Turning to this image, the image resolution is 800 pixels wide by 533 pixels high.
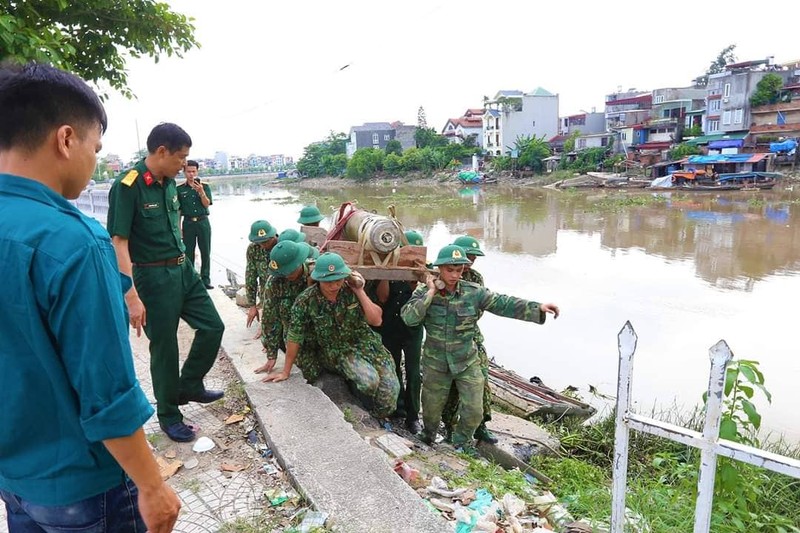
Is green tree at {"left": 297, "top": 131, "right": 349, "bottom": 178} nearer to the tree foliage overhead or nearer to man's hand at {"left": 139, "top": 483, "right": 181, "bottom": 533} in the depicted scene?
the tree foliage overhead

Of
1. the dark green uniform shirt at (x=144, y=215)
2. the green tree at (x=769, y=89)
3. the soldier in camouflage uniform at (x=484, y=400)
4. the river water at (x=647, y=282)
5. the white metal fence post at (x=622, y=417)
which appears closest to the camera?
the white metal fence post at (x=622, y=417)

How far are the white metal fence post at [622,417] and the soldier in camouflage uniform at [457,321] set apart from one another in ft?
5.15

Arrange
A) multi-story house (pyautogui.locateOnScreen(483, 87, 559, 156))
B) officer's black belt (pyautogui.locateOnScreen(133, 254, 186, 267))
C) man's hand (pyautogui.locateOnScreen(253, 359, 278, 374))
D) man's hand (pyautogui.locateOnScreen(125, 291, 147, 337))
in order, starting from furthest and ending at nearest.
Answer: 1. multi-story house (pyautogui.locateOnScreen(483, 87, 559, 156))
2. man's hand (pyautogui.locateOnScreen(253, 359, 278, 374))
3. officer's black belt (pyautogui.locateOnScreen(133, 254, 186, 267))
4. man's hand (pyautogui.locateOnScreen(125, 291, 147, 337))

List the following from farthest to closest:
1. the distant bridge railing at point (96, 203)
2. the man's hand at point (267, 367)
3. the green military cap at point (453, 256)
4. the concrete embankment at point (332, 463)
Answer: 1. the distant bridge railing at point (96, 203)
2. the man's hand at point (267, 367)
3. the green military cap at point (453, 256)
4. the concrete embankment at point (332, 463)

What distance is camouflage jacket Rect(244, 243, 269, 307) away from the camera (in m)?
5.50

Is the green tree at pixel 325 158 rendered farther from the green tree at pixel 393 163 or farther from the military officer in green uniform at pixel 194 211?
the military officer in green uniform at pixel 194 211

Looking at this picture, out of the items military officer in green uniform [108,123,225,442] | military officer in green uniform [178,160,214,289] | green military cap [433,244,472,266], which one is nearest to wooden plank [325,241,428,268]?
green military cap [433,244,472,266]

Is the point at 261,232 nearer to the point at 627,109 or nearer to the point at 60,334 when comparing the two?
the point at 60,334

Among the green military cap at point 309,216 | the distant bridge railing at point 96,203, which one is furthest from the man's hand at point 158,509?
the distant bridge railing at point 96,203

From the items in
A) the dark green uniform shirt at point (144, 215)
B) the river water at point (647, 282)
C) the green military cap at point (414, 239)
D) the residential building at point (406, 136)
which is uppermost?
the residential building at point (406, 136)

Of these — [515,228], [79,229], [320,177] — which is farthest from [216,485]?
[320,177]

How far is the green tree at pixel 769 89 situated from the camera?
35375mm

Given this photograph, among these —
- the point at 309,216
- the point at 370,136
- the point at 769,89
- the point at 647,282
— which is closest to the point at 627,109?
the point at 769,89

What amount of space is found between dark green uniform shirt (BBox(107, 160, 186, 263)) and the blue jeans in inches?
76.6
